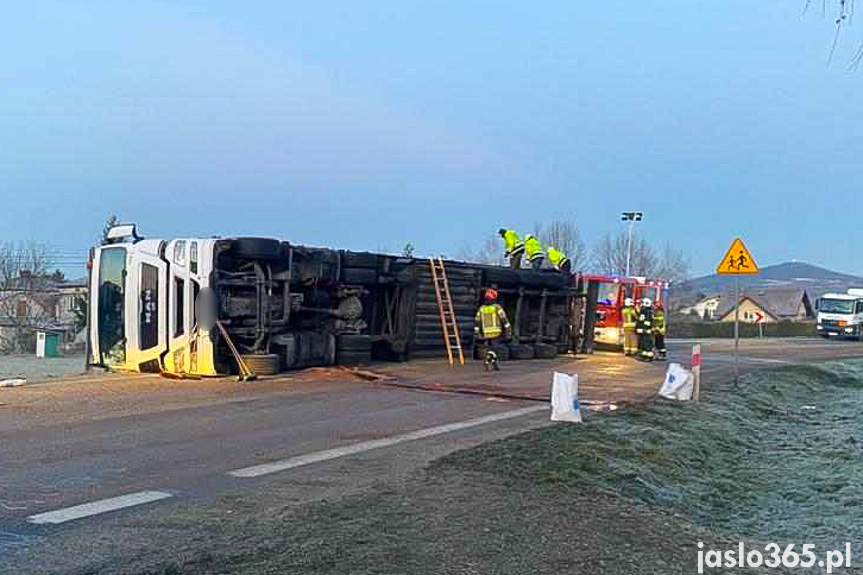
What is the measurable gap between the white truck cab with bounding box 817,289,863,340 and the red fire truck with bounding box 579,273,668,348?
2673 cm

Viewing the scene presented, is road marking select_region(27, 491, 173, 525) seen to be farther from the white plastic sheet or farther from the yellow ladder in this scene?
the yellow ladder

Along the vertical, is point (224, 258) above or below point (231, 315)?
above

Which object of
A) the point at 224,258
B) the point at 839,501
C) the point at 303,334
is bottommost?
the point at 839,501

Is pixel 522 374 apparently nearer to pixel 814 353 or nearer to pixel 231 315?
pixel 231 315

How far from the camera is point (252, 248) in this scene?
14.8 m

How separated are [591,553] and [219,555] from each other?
2.16 metres

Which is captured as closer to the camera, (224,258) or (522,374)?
(224,258)

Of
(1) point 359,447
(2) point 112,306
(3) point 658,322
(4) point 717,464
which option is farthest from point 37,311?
(4) point 717,464

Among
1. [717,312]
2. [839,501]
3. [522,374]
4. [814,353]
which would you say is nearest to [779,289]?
[717,312]

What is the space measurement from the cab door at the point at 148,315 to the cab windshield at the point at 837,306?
42916mm

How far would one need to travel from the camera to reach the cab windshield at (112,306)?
604 inches

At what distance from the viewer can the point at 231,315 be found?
14.8 m

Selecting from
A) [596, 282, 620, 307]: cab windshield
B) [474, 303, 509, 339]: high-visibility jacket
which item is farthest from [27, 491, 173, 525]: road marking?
[596, 282, 620, 307]: cab windshield

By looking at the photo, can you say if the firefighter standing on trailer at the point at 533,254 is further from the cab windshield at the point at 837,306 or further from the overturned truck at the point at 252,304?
the cab windshield at the point at 837,306
